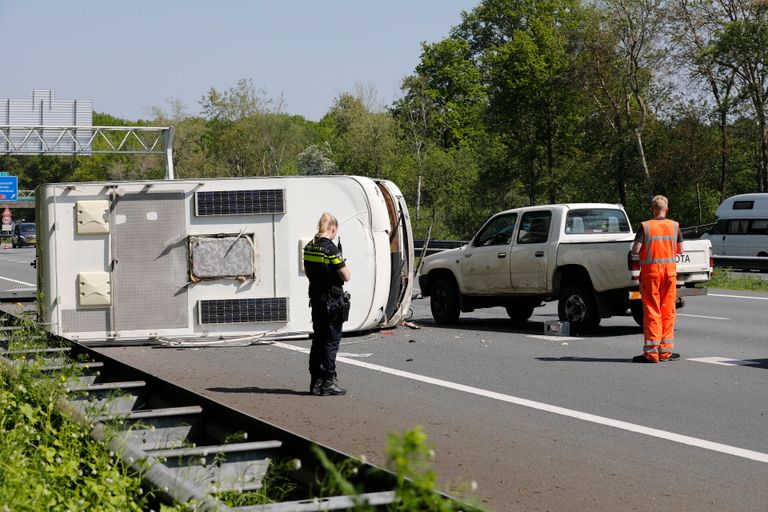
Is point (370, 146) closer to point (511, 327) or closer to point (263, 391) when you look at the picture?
point (511, 327)

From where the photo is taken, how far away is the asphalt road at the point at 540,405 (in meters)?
7.05

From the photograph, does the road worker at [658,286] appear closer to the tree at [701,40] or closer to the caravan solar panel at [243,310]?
the caravan solar panel at [243,310]

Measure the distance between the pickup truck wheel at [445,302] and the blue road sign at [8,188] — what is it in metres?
75.0

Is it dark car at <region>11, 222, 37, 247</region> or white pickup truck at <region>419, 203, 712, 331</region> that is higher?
dark car at <region>11, 222, 37, 247</region>

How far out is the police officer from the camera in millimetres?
10633

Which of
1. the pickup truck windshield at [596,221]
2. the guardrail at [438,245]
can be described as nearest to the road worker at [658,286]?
the pickup truck windshield at [596,221]

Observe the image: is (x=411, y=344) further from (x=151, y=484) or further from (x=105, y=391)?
(x=151, y=484)

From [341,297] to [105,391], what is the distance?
114 inches

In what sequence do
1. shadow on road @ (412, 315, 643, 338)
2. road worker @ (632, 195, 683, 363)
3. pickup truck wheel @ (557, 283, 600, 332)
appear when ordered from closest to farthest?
road worker @ (632, 195, 683, 363) → pickup truck wheel @ (557, 283, 600, 332) → shadow on road @ (412, 315, 643, 338)

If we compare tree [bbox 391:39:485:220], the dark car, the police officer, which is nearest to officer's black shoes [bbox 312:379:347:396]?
the police officer

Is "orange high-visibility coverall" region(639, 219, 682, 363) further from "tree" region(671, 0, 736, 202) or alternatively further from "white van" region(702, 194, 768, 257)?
"tree" region(671, 0, 736, 202)

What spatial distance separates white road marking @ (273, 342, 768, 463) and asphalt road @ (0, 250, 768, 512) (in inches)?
0.6

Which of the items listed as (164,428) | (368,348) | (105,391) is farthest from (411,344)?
(164,428)

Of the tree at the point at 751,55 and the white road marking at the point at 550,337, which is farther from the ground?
the tree at the point at 751,55
